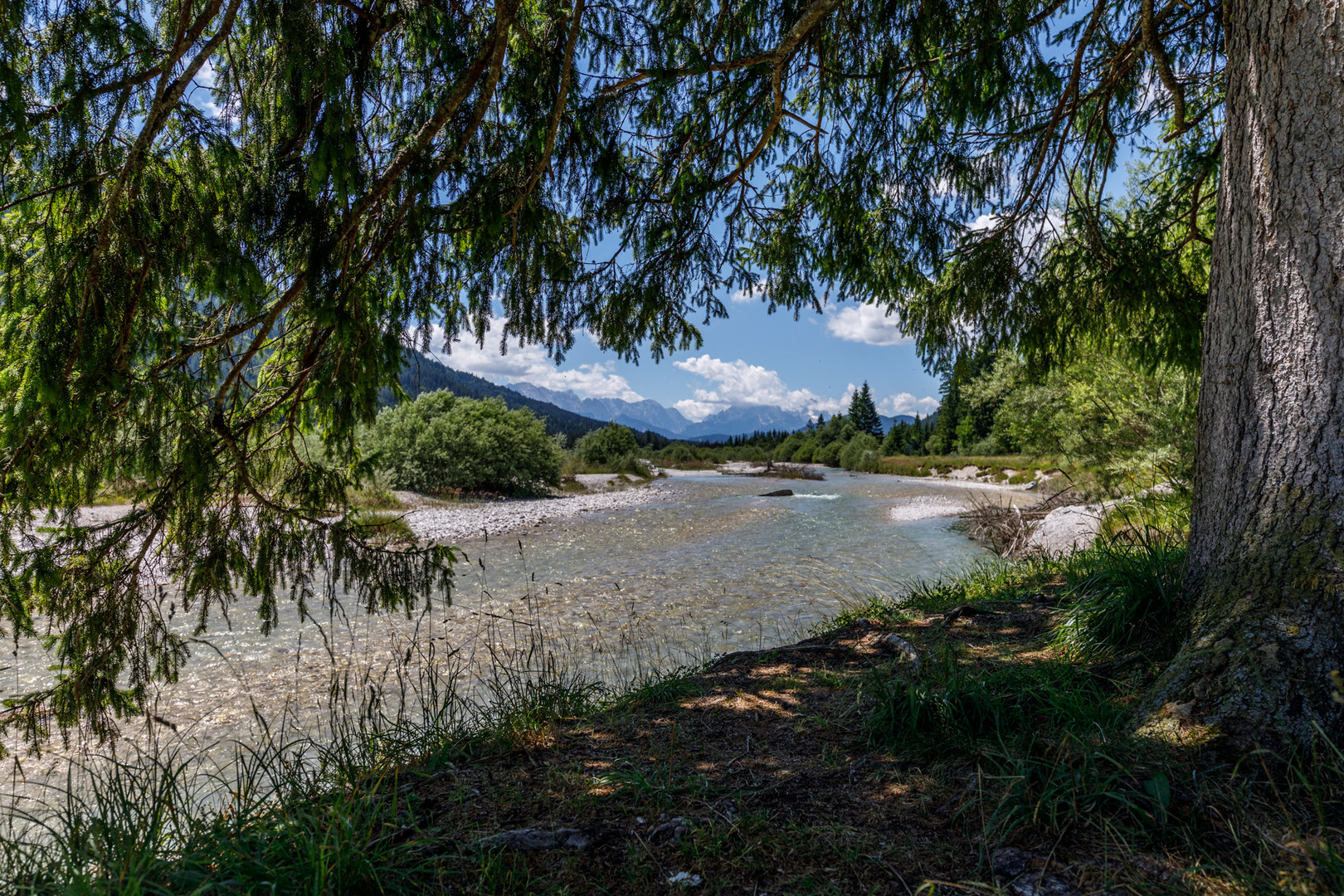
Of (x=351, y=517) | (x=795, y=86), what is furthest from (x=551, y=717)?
(x=795, y=86)

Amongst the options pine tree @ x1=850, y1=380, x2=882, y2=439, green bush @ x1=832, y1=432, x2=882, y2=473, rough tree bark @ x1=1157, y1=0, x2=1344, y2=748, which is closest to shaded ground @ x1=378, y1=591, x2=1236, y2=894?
rough tree bark @ x1=1157, y1=0, x2=1344, y2=748

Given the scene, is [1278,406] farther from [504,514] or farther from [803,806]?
[504,514]

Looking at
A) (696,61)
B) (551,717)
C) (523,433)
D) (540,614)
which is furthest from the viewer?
(523,433)

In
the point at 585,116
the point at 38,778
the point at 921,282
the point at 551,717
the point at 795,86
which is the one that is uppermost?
the point at 795,86

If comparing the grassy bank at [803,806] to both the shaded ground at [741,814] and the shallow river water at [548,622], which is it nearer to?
the shaded ground at [741,814]

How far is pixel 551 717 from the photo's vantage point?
3113mm

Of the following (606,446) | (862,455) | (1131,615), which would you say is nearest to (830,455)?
(862,455)

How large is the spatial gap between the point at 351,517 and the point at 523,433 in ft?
60.7

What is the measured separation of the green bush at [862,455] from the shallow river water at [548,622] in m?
34.5

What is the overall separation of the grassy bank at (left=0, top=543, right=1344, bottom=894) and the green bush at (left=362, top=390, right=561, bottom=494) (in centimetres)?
1727

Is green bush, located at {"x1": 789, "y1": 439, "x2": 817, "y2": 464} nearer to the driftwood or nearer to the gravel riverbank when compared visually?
the gravel riverbank

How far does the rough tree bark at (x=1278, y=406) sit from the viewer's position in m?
1.95

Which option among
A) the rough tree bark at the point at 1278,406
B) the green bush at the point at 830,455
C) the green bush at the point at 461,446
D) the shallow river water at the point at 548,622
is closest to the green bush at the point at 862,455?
the green bush at the point at 830,455

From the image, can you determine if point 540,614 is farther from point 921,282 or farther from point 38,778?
point 921,282
